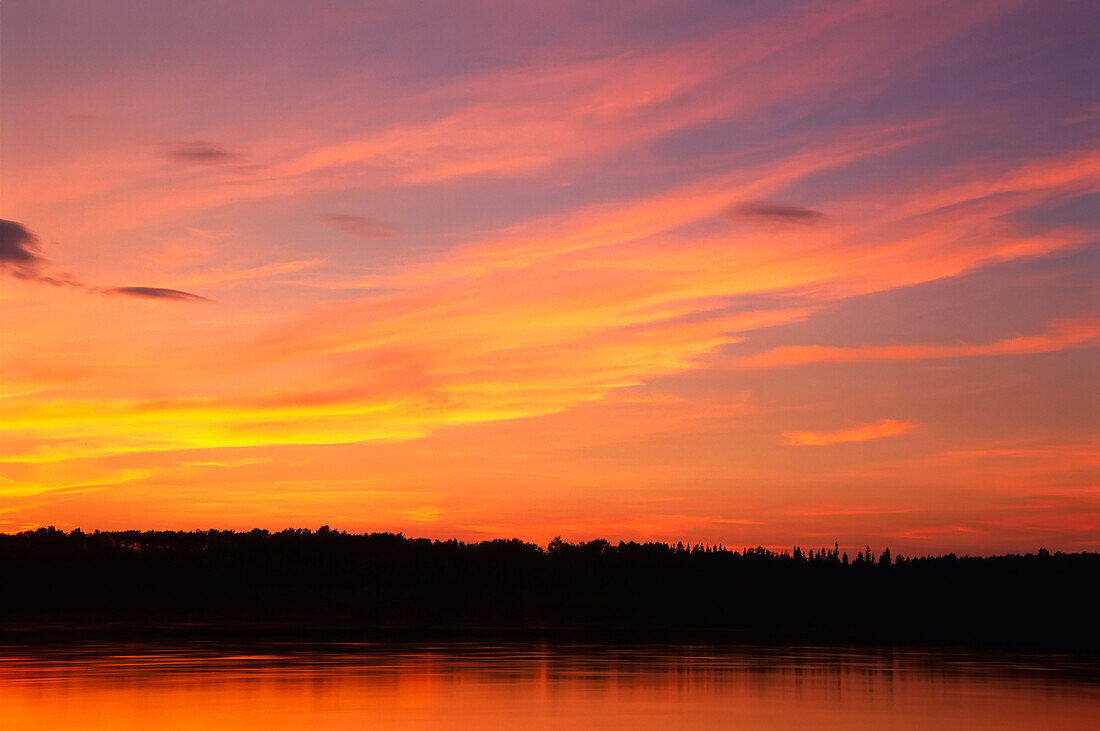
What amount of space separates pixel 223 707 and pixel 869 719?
2195cm

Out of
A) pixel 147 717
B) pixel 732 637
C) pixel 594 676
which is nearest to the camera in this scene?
pixel 147 717

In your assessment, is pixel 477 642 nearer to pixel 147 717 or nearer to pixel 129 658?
pixel 129 658

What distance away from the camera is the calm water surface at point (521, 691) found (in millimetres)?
41594

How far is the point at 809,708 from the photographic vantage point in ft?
152

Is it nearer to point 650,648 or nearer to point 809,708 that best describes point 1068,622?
point 650,648

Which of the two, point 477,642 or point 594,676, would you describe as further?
point 477,642

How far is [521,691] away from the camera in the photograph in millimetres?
50188

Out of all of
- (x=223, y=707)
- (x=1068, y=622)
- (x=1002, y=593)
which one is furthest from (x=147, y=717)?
(x=1002, y=593)

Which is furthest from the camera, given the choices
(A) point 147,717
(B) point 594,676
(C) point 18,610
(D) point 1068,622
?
(C) point 18,610

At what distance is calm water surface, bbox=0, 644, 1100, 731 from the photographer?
136 feet

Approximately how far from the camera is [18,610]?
531 ft

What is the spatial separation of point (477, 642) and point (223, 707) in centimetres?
4766

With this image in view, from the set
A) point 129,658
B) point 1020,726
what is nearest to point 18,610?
point 129,658

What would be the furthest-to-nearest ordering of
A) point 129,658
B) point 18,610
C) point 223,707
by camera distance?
point 18,610
point 129,658
point 223,707
